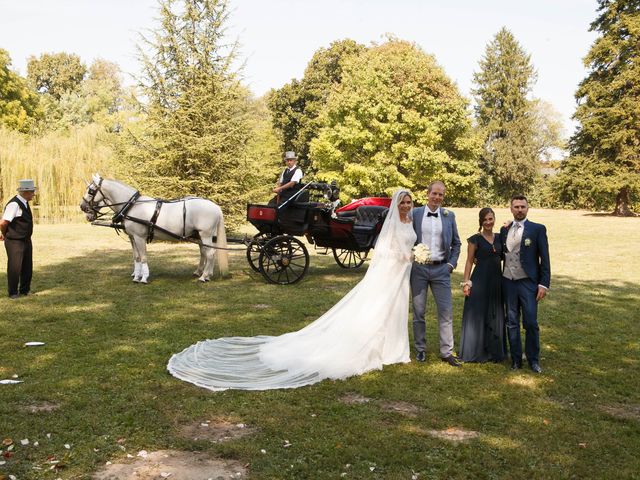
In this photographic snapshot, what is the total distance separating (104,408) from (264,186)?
664 inches

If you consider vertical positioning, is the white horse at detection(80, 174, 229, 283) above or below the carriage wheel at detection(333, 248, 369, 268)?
above

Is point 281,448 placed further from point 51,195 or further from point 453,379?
point 51,195

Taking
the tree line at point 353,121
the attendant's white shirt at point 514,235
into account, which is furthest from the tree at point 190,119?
the attendant's white shirt at point 514,235

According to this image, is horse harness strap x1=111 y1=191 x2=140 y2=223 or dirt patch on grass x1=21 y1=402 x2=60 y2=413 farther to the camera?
horse harness strap x1=111 y1=191 x2=140 y2=223

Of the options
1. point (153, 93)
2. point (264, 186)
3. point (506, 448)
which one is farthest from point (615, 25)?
point (506, 448)

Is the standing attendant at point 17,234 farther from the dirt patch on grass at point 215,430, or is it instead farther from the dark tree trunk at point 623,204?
the dark tree trunk at point 623,204

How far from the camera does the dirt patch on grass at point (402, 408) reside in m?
5.39

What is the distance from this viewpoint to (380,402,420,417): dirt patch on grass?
17.7 ft

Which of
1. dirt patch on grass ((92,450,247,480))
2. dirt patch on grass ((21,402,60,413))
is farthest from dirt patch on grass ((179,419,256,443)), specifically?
dirt patch on grass ((21,402,60,413))

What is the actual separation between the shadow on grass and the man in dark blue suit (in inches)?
13.7

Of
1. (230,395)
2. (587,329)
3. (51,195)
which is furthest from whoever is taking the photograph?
(51,195)

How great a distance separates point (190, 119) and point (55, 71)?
6042 centimetres

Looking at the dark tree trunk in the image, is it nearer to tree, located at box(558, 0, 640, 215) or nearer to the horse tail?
tree, located at box(558, 0, 640, 215)

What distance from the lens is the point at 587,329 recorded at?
8.71 meters
